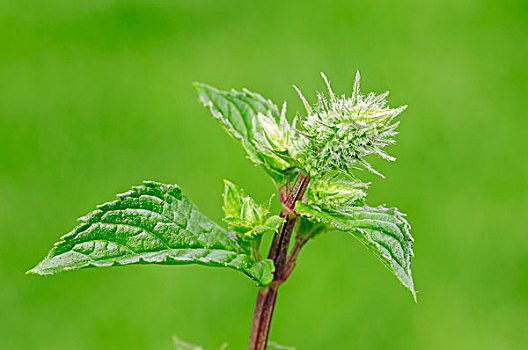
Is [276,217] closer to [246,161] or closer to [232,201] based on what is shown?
[232,201]

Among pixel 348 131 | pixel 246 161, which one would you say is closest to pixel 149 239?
pixel 348 131

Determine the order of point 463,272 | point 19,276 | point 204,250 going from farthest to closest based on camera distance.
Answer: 1. point 463,272
2. point 19,276
3. point 204,250

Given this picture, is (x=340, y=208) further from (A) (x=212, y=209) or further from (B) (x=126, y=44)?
(B) (x=126, y=44)

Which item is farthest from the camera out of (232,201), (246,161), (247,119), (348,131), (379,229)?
(246,161)

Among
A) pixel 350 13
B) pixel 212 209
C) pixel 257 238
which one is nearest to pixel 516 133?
pixel 350 13

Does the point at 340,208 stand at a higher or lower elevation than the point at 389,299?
lower
